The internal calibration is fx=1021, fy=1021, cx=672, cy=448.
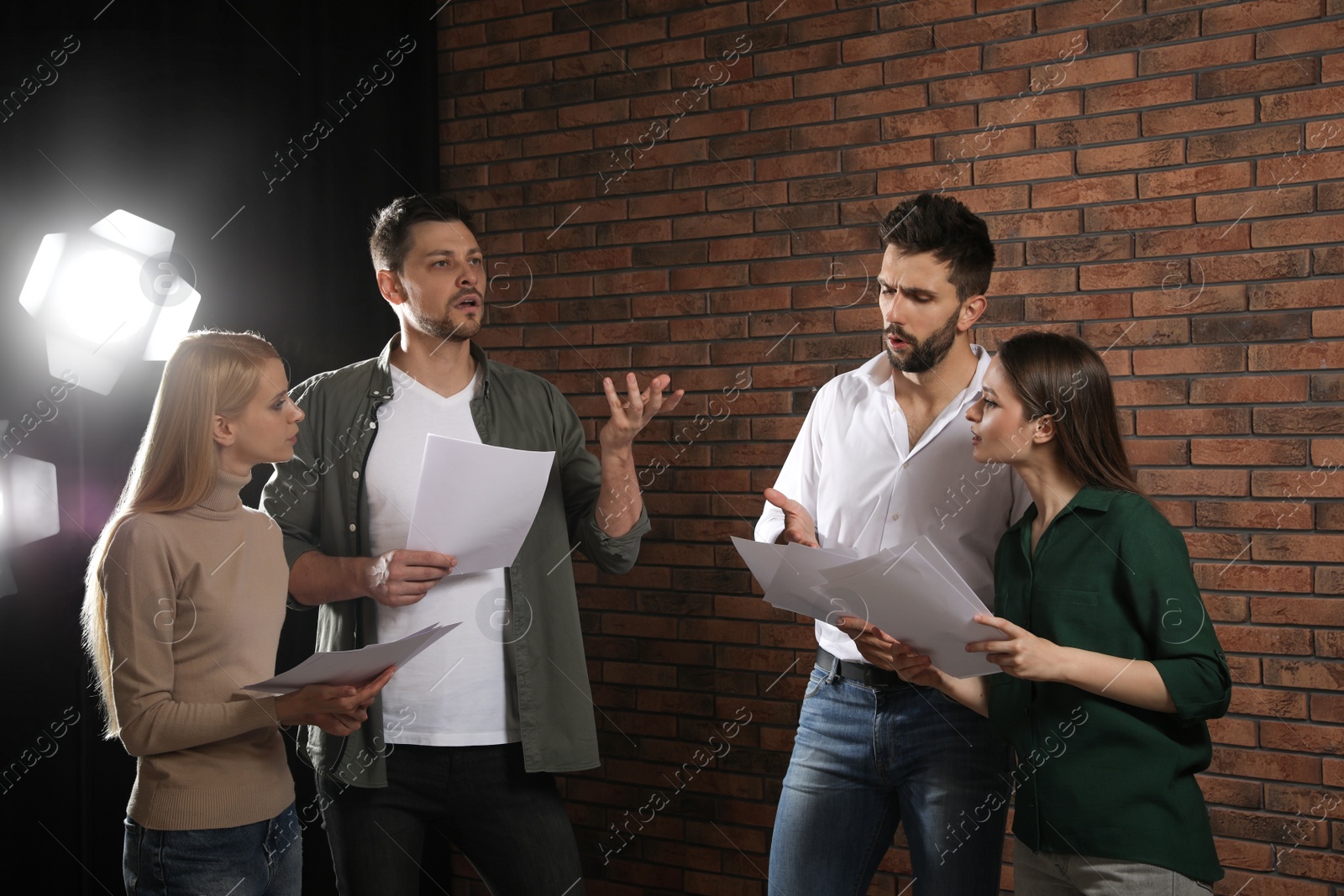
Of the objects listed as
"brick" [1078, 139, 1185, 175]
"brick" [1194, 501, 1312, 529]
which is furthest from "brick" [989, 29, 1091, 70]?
"brick" [1194, 501, 1312, 529]

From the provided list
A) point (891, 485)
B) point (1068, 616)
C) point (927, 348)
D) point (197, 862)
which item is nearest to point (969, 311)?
point (927, 348)

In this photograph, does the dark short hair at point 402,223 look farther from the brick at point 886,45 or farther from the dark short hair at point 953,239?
the brick at point 886,45

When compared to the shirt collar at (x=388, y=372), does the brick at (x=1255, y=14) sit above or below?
above

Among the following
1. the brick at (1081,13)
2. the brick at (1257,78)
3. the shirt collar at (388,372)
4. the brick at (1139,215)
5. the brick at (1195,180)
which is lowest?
the shirt collar at (388,372)

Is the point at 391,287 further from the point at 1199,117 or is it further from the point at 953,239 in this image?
the point at 1199,117

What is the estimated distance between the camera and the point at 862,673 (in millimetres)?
1913

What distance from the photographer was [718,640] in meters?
3.01

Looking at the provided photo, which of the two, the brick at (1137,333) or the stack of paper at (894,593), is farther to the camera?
the brick at (1137,333)

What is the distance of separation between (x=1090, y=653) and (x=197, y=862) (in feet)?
4.55

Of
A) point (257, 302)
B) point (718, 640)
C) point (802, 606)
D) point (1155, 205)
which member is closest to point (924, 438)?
point (802, 606)

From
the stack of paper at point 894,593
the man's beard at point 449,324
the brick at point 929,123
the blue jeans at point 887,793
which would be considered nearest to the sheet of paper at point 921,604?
the stack of paper at point 894,593

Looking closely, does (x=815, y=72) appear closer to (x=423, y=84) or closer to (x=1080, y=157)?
(x=1080, y=157)

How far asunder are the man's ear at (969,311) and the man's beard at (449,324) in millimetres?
951

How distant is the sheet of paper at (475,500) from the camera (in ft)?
5.55
